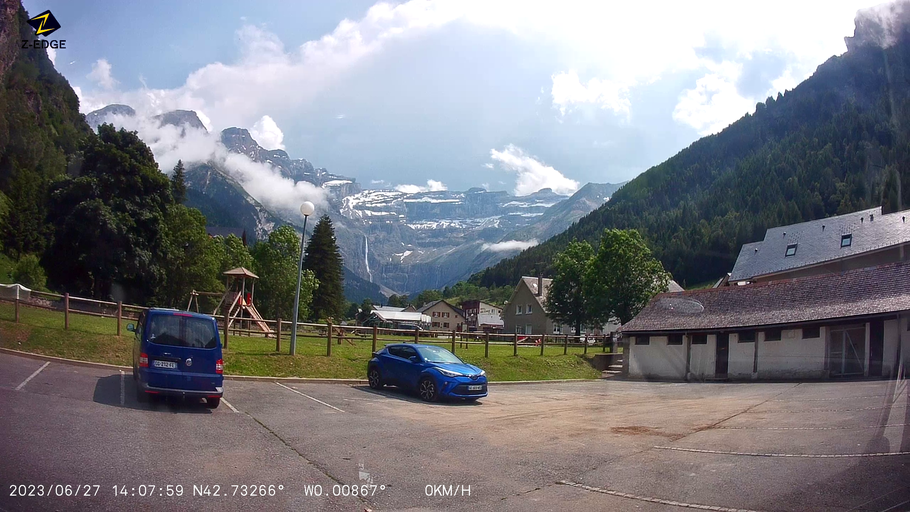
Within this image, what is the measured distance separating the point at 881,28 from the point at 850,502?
9772mm

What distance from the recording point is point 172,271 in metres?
49.2

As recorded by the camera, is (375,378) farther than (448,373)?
Yes

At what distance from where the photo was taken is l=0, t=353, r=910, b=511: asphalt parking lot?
264 inches

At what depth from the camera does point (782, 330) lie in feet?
87.2

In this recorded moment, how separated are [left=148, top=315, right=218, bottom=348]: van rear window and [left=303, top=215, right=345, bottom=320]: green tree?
66.7m

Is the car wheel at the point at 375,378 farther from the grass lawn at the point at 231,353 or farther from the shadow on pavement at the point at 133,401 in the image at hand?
the shadow on pavement at the point at 133,401

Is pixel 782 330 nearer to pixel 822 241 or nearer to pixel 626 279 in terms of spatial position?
pixel 822 241

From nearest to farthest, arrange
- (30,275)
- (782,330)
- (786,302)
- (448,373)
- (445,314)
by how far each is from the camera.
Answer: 1. (448,373)
2. (782,330)
3. (786,302)
4. (30,275)
5. (445,314)

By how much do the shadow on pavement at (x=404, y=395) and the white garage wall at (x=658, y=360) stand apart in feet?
Result: 56.1

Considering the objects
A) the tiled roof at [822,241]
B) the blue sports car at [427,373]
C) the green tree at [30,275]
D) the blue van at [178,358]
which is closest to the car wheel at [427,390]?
the blue sports car at [427,373]

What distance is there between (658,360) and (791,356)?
7.34 meters

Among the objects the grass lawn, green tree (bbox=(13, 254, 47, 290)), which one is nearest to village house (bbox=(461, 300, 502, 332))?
green tree (bbox=(13, 254, 47, 290))

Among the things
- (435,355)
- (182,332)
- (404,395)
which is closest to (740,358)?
(435,355)

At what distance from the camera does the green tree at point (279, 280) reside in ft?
228
